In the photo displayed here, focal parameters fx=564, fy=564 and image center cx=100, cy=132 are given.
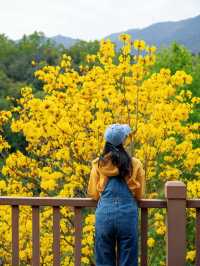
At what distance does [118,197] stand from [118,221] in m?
0.16

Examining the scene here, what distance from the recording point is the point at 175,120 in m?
7.75

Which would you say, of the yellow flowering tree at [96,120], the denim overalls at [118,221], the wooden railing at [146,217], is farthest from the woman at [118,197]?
the yellow flowering tree at [96,120]

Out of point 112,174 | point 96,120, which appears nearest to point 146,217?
point 112,174

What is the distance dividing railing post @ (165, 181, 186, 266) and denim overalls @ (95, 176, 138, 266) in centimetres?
23

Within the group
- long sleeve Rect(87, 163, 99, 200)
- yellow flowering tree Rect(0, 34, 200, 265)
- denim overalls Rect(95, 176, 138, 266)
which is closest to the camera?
denim overalls Rect(95, 176, 138, 266)

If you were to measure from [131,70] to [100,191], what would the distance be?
450cm

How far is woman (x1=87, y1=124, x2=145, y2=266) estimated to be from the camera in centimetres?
373

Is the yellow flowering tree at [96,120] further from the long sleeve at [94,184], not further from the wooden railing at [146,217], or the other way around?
the long sleeve at [94,184]

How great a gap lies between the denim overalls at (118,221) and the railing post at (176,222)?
0.23 m

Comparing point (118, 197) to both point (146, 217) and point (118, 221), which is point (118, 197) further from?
point (146, 217)

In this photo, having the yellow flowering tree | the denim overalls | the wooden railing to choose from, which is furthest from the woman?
the yellow flowering tree

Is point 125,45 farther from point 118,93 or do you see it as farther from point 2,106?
point 2,106

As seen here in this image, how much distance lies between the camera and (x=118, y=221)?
3.72m

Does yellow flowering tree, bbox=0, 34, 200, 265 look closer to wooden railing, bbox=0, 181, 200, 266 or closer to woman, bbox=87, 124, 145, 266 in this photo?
wooden railing, bbox=0, 181, 200, 266
